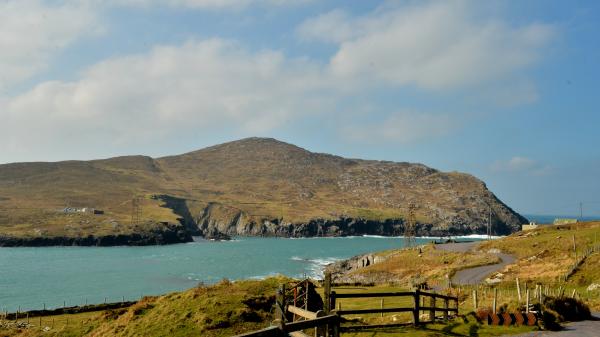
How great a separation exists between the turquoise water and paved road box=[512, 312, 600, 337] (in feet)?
253

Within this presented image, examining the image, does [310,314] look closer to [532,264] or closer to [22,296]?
[532,264]

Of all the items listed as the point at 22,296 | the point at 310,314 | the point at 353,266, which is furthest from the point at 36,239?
the point at 310,314

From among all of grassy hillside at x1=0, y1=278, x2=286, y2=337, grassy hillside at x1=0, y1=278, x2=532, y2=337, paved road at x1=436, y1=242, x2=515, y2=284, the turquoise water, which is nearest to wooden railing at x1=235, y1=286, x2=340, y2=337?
grassy hillside at x1=0, y1=278, x2=532, y2=337

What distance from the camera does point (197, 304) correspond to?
29688 mm

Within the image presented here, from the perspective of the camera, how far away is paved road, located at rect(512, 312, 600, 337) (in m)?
22.9

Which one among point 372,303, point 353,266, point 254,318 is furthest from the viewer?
point 353,266

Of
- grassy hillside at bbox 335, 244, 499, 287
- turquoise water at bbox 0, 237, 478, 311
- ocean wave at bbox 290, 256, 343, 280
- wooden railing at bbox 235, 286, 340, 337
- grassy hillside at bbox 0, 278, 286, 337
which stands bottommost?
turquoise water at bbox 0, 237, 478, 311

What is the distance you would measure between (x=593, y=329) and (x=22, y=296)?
314ft

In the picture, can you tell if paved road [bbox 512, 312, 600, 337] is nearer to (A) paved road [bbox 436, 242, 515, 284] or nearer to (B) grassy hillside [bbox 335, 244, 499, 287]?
(A) paved road [bbox 436, 242, 515, 284]

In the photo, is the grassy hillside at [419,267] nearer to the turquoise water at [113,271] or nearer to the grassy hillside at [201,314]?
the turquoise water at [113,271]

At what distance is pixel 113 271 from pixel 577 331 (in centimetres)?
12168

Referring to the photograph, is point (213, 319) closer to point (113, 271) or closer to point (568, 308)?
point (568, 308)

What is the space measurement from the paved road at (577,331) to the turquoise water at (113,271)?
7706 cm

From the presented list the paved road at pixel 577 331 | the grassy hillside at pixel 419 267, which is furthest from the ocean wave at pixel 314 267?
the paved road at pixel 577 331
